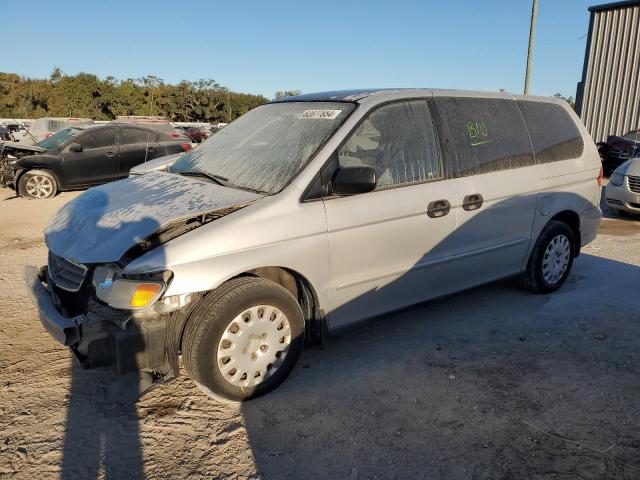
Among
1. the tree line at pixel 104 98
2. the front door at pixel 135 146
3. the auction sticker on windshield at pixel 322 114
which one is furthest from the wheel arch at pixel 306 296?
the tree line at pixel 104 98

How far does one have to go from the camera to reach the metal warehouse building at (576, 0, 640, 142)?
16.9m

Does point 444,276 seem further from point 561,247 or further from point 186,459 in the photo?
point 186,459

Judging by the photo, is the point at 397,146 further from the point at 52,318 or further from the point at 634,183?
the point at 634,183

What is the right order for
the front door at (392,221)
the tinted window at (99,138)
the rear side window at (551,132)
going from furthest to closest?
1. the tinted window at (99,138)
2. the rear side window at (551,132)
3. the front door at (392,221)

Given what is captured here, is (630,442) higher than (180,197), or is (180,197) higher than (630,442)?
(180,197)

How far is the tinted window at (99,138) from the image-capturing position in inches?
433

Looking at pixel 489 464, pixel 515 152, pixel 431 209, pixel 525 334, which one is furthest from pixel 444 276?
pixel 489 464

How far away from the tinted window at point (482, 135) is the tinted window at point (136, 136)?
9.35 metres

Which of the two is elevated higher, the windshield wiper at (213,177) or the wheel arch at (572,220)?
Result: the windshield wiper at (213,177)

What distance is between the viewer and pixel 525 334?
13.3 feet

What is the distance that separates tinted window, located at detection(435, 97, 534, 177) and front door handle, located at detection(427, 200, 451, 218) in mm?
237

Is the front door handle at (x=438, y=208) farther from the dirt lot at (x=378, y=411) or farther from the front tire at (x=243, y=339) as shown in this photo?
the front tire at (x=243, y=339)

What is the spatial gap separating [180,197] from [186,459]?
1.53 meters

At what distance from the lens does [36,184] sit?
422 inches
